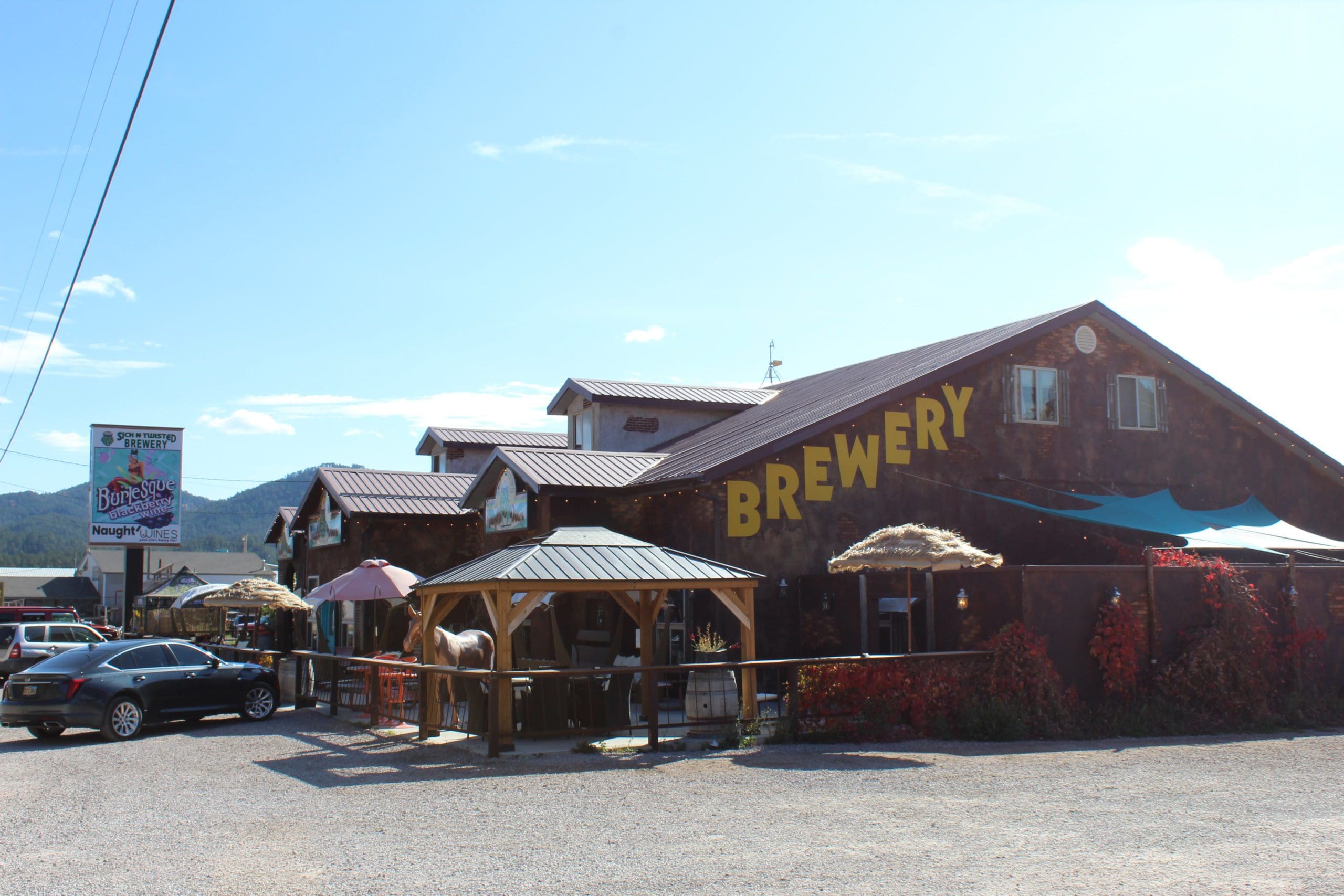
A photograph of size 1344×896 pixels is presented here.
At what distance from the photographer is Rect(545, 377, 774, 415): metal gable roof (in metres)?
28.8

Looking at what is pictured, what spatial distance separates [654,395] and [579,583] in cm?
1493

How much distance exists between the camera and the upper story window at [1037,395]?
78.0ft

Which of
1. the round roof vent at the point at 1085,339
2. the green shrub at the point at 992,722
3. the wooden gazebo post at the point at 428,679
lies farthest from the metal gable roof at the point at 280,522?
the green shrub at the point at 992,722

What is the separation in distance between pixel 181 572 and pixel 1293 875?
40736 millimetres

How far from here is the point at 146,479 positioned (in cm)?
4194

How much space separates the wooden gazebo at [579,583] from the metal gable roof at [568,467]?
196 inches

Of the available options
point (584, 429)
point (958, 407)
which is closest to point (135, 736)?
point (584, 429)

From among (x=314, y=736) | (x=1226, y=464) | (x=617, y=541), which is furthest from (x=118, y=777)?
(x=1226, y=464)

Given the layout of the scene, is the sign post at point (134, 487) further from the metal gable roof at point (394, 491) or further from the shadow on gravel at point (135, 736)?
the shadow on gravel at point (135, 736)

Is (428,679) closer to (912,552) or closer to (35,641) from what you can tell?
(912,552)

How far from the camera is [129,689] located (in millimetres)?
16562

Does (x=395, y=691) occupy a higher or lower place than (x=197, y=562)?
lower

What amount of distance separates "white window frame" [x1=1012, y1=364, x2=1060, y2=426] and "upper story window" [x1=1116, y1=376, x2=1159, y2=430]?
163 centimetres

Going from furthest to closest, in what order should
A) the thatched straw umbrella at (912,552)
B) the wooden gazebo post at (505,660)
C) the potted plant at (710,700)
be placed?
the thatched straw umbrella at (912,552) < the potted plant at (710,700) < the wooden gazebo post at (505,660)
